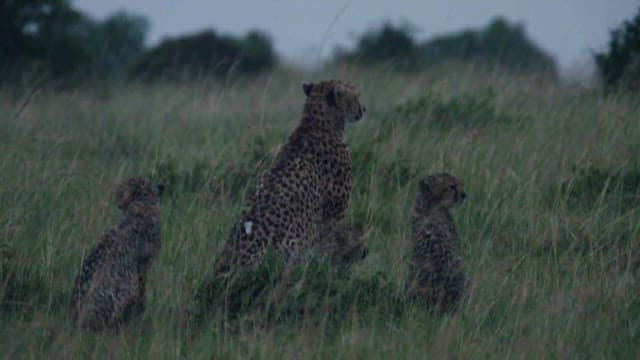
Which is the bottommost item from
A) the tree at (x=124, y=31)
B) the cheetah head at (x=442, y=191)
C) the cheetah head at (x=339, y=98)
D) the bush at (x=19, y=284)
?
the bush at (x=19, y=284)

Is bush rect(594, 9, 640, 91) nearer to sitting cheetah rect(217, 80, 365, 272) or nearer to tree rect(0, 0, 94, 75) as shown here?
sitting cheetah rect(217, 80, 365, 272)

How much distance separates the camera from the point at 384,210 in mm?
5516

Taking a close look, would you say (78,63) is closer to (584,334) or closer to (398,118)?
(398,118)

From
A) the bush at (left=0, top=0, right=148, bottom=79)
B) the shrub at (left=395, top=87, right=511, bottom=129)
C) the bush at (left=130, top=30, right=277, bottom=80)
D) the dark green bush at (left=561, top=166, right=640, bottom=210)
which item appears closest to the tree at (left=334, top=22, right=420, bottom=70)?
the bush at (left=130, top=30, right=277, bottom=80)

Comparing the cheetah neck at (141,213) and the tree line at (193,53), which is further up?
the tree line at (193,53)

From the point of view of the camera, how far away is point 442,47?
20250 millimetres

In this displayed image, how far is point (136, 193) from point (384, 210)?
1.70 metres

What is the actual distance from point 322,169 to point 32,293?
1.50 metres

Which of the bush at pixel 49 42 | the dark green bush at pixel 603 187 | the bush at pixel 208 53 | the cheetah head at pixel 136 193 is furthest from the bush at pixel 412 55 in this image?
the cheetah head at pixel 136 193

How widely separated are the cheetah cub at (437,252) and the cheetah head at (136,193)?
48.9 inches

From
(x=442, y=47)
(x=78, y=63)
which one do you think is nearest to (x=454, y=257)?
(x=78, y=63)

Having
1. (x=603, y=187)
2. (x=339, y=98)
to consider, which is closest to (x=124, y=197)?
(x=339, y=98)

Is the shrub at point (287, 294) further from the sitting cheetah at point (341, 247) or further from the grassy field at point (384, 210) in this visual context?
the sitting cheetah at point (341, 247)

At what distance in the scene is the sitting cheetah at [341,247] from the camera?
4.59 m
